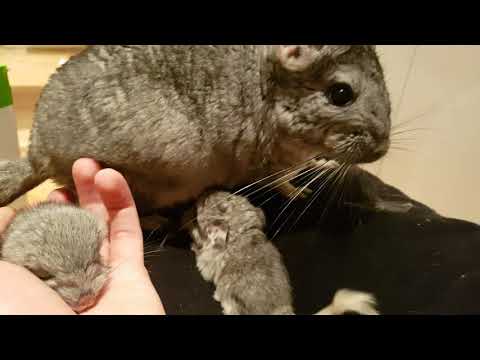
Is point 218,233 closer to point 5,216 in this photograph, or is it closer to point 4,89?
point 5,216

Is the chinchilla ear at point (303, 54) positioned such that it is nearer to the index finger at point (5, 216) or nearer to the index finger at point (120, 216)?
the index finger at point (120, 216)

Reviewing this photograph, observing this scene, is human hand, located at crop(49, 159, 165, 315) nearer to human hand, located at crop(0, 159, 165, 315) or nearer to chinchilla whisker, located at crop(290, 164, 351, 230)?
human hand, located at crop(0, 159, 165, 315)

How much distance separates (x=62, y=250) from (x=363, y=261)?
65 centimetres

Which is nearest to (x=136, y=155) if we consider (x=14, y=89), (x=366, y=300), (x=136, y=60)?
(x=136, y=60)

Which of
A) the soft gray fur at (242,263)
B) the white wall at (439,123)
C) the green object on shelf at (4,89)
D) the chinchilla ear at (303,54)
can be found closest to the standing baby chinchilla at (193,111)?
the chinchilla ear at (303,54)

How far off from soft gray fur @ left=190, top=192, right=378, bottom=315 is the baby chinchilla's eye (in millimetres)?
332

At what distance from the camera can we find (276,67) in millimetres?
1230

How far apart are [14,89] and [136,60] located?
3.08 feet

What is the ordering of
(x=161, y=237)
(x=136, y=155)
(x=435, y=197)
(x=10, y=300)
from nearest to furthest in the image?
(x=10, y=300), (x=136, y=155), (x=161, y=237), (x=435, y=197)

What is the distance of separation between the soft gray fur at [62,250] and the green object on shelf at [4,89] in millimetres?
462

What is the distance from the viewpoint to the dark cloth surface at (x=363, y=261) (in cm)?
106

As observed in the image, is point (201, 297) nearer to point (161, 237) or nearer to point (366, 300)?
point (161, 237)

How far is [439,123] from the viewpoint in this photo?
6.00 feet

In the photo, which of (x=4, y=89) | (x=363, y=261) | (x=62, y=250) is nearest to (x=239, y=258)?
(x=363, y=261)
